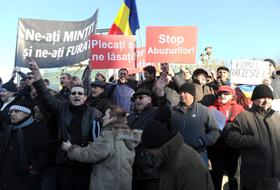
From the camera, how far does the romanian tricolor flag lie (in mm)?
10156

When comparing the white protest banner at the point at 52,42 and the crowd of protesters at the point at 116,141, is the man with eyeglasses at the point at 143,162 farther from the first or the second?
the white protest banner at the point at 52,42

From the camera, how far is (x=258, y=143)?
5.20m

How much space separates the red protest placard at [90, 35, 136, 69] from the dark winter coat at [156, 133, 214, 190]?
225 inches

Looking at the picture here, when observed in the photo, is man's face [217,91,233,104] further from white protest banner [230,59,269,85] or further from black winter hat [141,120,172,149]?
black winter hat [141,120,172,149]

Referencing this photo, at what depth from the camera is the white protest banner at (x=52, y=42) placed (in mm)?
9648

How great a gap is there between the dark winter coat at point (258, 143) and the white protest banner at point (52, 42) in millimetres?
5679

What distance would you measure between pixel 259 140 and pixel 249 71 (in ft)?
6.86

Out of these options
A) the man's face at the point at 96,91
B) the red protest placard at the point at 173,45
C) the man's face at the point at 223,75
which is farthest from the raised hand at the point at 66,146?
the man's face at the point at 223,75

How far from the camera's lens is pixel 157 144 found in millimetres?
3031

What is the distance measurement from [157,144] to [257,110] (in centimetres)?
267

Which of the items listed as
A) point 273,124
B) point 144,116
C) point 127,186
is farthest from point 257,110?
point 127,186

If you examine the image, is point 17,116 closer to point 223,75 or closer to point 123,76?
point 123,76

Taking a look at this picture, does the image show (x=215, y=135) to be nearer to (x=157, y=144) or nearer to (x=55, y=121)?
(x=55, y=121)

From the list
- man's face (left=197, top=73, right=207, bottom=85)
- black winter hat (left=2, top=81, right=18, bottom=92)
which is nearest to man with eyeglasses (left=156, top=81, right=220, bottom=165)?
man's face (left=197, top=73, right=207, bottom=85)
